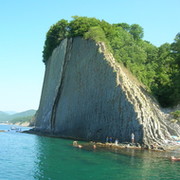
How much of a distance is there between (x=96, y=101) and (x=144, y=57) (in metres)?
18.7

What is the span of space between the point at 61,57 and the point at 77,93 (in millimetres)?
16511

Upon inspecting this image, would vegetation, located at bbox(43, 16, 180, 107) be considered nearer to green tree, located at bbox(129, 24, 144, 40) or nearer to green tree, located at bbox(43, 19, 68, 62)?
green tree, located at bbox(43, 19, 68, 62)

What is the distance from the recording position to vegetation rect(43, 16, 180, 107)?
167 ft

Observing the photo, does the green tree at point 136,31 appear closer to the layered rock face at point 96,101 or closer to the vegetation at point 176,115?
the layered rock face at point 96,101

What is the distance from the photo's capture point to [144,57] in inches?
2324

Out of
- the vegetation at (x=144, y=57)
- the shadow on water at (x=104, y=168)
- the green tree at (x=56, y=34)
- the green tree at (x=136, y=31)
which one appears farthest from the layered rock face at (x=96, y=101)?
the green tree at (x=136, y=31)

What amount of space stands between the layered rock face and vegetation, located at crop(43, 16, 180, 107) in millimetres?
2674

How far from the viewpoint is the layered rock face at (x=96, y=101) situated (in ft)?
129

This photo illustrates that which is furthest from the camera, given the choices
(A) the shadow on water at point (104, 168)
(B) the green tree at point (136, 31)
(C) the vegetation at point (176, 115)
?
(B) the green tree at point (136, 31)

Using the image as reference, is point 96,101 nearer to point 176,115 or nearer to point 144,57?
point 176,115

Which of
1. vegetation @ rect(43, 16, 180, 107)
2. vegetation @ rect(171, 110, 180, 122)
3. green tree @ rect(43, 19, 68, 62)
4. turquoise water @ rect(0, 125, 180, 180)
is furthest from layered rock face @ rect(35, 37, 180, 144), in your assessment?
turquoise water @ rect(0, 125, 180, 180)

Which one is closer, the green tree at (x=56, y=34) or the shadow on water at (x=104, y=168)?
the shadow on water at (x=104, y=168)

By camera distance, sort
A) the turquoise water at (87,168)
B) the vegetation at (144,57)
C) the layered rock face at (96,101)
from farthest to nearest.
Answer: the vegetation at (144,57) → the layered rock face at (96,101) → the turquoise water at (87,168)

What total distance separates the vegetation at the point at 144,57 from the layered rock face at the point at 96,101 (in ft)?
8.77
